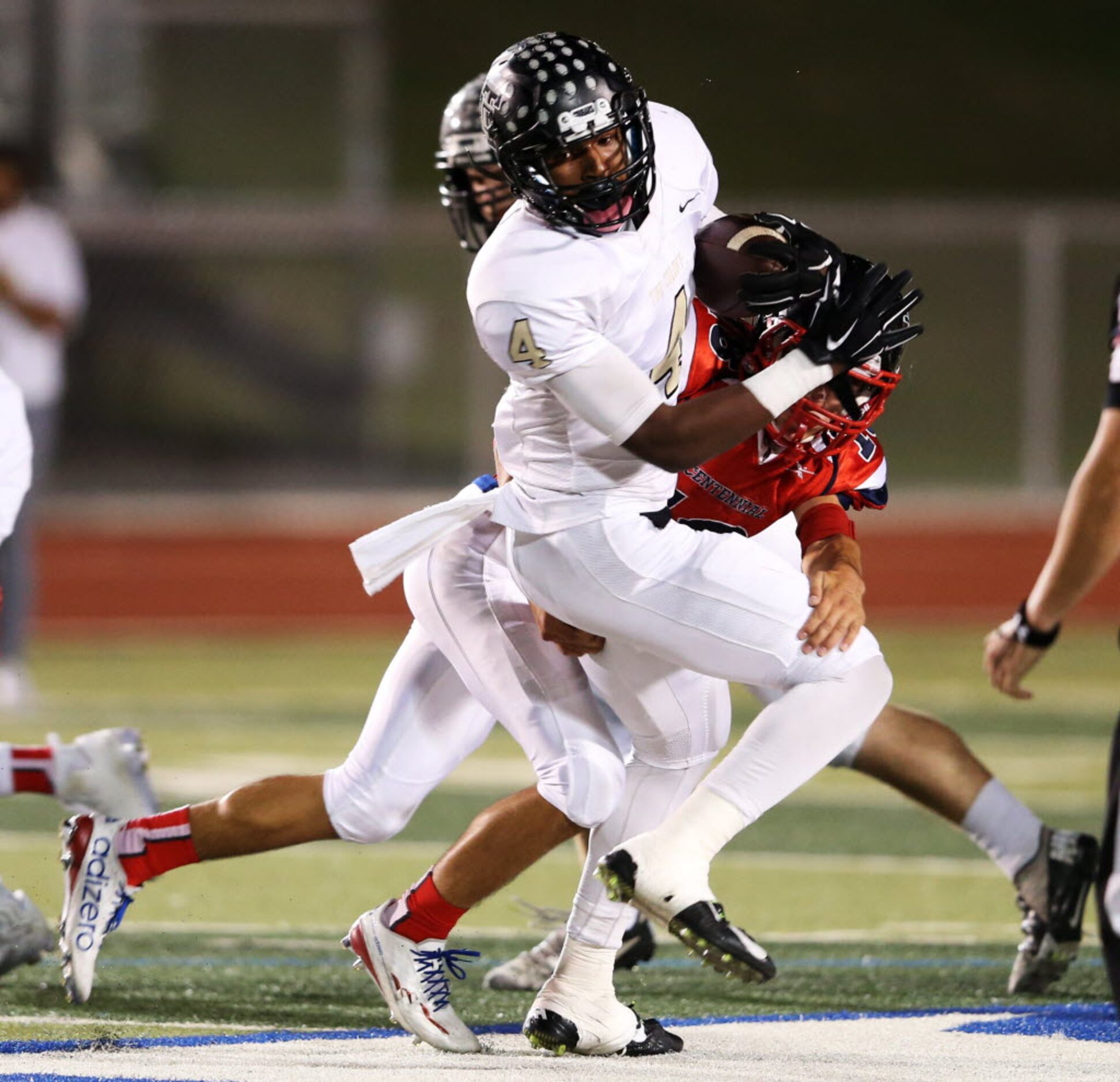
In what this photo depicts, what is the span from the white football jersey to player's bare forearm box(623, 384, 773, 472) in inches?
4.4

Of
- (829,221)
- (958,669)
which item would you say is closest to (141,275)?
(829,221)

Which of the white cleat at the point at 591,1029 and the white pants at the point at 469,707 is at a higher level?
the white pants at the point at 469,707

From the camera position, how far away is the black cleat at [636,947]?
178 inches

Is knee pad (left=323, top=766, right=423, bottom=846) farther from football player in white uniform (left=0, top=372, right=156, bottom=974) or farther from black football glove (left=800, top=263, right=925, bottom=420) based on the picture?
black football glove (left=800, top=263, right=925, bottom=420)

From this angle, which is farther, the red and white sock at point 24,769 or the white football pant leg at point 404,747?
the red and white sock at point 24,769

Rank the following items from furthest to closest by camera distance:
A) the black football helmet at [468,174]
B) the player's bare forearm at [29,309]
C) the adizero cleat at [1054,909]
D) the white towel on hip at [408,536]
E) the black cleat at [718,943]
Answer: the player's bare forearm at [29,309] → the black football helmet at [468,174] → the adizero cleat at [1054,909] → the white towel on hip at [408,536] → the black cleat at [718,943]

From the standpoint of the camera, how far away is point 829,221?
12.4 m

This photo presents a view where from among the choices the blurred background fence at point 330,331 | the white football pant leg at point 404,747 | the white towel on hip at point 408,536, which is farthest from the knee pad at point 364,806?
the blurred background fence at point 330,331

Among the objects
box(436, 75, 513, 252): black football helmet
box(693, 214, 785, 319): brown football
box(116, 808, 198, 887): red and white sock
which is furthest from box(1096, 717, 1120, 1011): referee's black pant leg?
box(436, 75, 513, 252): black football helmet

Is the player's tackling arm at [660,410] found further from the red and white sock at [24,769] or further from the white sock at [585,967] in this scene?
the red and white sock at [24,769]

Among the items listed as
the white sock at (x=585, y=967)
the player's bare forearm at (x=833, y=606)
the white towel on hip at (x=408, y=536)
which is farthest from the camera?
the white towel on hip at (x=408, y=536)

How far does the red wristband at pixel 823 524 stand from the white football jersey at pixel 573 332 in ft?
1.08

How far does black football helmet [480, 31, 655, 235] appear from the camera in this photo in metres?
3.54

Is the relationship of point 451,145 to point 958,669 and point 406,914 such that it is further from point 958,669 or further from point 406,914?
point 958,669
